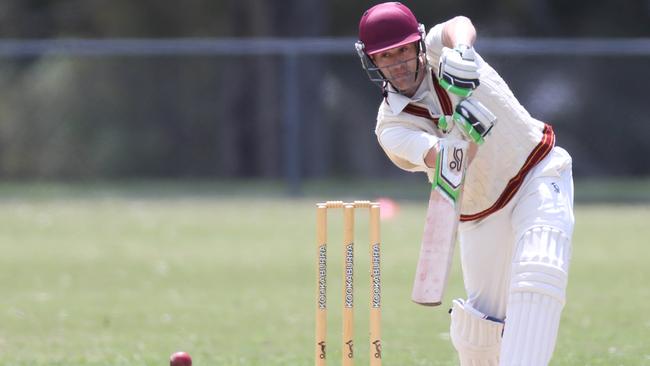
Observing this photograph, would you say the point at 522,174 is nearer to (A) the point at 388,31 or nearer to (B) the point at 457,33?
(B) the point at 457,33

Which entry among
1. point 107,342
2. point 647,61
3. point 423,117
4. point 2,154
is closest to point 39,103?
point 2,154

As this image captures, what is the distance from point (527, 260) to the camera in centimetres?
522

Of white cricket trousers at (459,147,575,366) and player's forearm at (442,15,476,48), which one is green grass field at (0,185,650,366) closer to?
white cricket trousers at (459,147,575,366)

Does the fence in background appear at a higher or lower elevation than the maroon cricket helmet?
higher

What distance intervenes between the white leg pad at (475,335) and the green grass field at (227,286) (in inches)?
60.5

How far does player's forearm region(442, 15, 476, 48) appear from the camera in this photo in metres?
5.53

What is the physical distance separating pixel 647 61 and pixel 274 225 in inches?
282

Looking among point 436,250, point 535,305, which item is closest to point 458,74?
point 436,250

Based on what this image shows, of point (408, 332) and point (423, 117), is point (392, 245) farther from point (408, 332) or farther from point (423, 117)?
point (423, 117)

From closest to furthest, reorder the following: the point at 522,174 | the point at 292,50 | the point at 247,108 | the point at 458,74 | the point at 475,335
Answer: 1. the point at 458,74
2. the point at 522,174
3. the point at 475,335
4. the point at 292,50
5. the point at 247,108

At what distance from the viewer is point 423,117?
5.49 m

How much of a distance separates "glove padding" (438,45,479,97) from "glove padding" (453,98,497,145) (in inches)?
2.0

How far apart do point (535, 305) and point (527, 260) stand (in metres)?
0.18

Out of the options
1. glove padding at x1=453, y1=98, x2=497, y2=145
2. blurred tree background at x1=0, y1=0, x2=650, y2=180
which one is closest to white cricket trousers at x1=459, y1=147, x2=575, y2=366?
glove padding at x1=453, y1=98, x2=497, y2=145
